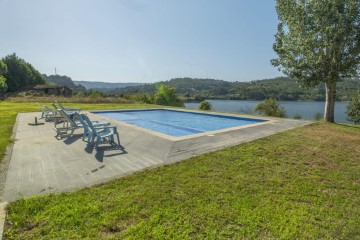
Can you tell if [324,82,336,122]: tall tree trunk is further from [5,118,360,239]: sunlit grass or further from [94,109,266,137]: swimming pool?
[5,118,360,239]: sunlit grass

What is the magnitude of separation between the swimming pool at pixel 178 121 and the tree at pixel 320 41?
142 inches

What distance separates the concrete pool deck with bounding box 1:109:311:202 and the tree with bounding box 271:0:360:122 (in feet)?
18.3

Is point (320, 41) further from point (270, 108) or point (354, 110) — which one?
point (354, 110)

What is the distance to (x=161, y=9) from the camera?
1528cm

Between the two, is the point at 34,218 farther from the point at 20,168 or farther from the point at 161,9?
the point at 161,9

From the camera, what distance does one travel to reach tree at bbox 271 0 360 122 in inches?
387

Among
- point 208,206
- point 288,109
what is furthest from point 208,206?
point 288,109

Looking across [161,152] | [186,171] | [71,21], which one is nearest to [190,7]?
[71,21]

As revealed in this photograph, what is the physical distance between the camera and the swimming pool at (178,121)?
11314 mm

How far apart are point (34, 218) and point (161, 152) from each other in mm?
3136

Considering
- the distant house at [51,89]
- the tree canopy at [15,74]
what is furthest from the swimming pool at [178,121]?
the tree canopy at [15,74]

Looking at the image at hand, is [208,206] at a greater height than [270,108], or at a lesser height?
lesser

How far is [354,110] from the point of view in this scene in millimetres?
30375

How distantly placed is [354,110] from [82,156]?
37049mm
